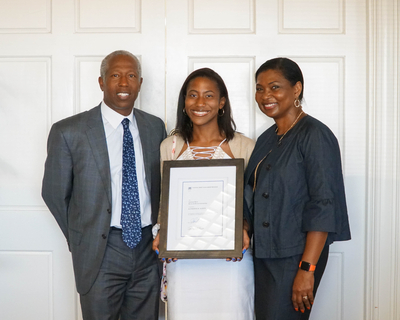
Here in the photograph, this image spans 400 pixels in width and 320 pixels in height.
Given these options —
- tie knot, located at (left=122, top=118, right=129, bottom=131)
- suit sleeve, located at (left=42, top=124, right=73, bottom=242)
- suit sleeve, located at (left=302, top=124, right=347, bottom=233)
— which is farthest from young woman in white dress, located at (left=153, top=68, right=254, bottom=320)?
suit sleeve, located at (left=42, top=124, right=73, bottom=242)

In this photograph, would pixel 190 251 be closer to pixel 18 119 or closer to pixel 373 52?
pixel 18 119

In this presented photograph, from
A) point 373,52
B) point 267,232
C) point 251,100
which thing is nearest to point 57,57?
point 251,100

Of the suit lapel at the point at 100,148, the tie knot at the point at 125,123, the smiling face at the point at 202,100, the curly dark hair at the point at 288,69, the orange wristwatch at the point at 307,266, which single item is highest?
the curly dark hair at the point at 288,69

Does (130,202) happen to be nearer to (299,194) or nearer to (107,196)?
(107,196)

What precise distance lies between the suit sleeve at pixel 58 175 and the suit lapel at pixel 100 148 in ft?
0.43

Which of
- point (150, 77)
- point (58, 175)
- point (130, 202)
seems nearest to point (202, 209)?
point (130, 202)

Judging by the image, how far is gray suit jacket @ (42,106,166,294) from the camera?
2004 millimetres

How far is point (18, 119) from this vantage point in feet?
8.46

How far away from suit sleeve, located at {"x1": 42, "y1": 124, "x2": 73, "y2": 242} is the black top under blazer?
0.94 meters

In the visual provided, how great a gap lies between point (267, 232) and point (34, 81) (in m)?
1.73

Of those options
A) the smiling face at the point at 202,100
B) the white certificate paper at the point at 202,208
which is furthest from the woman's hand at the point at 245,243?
the smiling face at the point at 202,100

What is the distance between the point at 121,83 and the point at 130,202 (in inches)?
23.6

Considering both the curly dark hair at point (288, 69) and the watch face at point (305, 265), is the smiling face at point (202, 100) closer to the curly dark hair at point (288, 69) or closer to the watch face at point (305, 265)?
the curly dark hair at point (288, 69)

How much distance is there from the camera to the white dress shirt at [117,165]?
2059 millimetres
